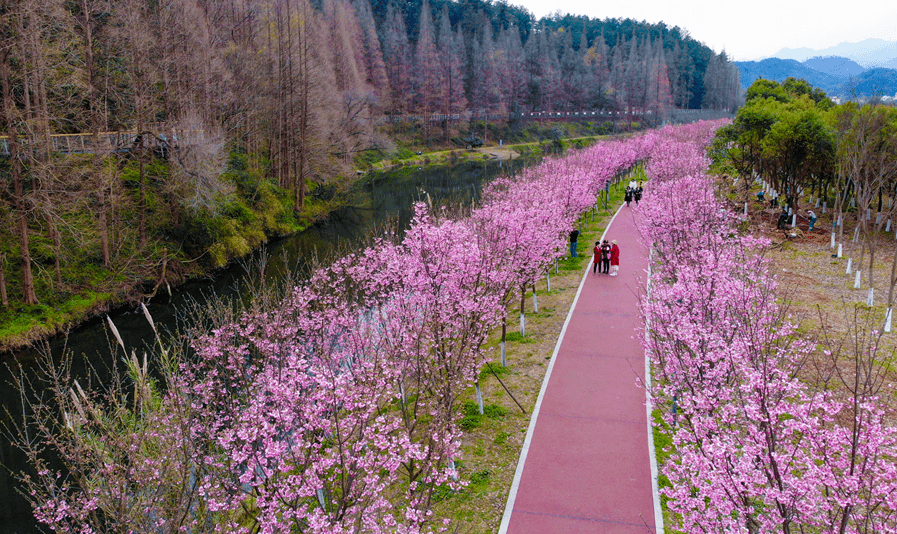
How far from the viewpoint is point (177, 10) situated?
112ft

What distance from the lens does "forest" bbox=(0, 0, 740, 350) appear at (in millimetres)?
22312

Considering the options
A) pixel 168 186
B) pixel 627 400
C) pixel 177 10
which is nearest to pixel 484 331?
pixel 627 400

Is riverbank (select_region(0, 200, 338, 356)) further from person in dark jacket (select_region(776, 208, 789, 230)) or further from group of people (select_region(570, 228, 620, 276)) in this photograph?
person in dark jacket (select_region(776, 208, 789, 230))

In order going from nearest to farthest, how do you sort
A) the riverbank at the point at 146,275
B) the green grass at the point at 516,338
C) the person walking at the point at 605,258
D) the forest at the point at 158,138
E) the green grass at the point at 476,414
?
the green grass at the point at 476,414 → the green grass at the point at 516,338 → the riverbank at the point at 146,275 → the forest at the point at 158,138 → the person walking at the point at 605,258

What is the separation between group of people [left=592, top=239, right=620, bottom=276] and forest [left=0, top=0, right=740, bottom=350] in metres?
20.6

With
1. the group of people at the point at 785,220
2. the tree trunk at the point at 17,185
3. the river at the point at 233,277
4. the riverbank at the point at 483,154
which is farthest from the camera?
the riverbank at the point at 483,154

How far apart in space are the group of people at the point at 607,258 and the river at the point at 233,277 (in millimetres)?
9454

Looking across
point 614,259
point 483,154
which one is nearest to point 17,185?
point 614,259

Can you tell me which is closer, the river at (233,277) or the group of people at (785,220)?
the river at (233,277)

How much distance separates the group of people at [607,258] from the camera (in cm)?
2461

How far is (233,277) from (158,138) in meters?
8.36

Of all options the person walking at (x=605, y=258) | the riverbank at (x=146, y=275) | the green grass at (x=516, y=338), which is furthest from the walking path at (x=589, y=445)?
the riverbank at (x=146, y=275)

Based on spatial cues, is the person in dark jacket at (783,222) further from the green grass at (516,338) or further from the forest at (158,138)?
the forest at (158,138)

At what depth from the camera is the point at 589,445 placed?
39.9 feet
